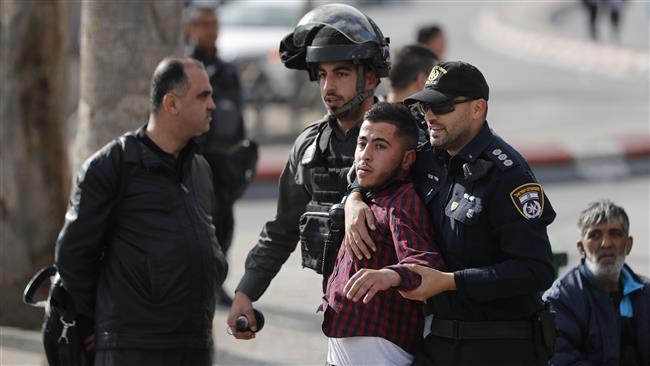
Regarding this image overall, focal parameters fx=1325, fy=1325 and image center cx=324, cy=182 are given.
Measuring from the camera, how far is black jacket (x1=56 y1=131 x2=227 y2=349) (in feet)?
16.6

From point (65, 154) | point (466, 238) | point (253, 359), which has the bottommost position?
point (253, 359)

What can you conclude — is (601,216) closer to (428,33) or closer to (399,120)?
(399,120)

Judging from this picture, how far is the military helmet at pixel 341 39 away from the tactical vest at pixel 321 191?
29 centimetres

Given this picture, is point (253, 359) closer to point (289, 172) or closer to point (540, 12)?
point (289, 172)

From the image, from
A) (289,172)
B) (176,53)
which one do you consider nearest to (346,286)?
(289,172)

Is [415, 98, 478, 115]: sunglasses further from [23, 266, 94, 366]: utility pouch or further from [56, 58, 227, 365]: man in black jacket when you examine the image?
[23, 266, 94, 366]: utility pouch

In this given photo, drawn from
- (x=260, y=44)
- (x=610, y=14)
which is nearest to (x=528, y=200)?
(x=260, y=44)

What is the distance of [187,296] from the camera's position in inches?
204

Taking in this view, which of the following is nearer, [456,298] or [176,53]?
[456,298]

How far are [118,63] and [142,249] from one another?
2.43 meters

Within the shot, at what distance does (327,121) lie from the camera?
511 centimetres

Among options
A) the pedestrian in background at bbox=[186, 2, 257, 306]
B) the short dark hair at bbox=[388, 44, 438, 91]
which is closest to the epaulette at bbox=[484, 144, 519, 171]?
the short dark hair at bbox=[388, 44, 438, 91]

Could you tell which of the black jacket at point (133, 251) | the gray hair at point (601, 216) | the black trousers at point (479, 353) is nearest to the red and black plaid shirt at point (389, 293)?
the black trousers at point (479, 353)

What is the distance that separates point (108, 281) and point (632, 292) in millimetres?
2149
